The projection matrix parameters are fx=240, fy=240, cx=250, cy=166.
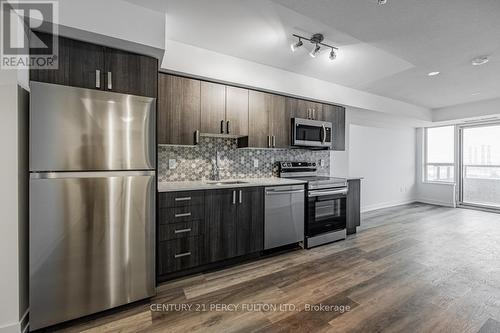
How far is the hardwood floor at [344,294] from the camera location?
1.81m

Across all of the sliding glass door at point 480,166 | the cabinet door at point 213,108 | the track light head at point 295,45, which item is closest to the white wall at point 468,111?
the sliding glass door at point 480,166

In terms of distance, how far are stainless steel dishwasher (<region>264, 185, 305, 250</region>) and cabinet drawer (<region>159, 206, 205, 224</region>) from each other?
2.85ft

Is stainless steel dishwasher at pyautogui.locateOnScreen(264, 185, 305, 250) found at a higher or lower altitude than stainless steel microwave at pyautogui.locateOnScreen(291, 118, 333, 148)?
lower

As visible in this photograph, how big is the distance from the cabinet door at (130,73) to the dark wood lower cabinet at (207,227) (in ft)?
3.25

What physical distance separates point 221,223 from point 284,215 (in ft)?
2.89

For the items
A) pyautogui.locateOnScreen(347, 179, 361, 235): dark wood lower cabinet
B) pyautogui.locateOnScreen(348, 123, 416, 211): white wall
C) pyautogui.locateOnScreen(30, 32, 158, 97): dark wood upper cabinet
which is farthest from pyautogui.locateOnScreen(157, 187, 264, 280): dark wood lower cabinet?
pyautogui.locateOnScreen(348, 123, 416, 211): white wall

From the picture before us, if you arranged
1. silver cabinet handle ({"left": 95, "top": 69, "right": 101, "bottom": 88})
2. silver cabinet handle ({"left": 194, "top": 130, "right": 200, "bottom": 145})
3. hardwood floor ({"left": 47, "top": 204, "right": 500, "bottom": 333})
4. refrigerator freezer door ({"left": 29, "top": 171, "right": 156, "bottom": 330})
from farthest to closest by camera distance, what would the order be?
silver cabinet handle ({"left": 194, "top": 130, "right": 200, "bottom": 145}) → silver cabinet handle ({"left": 95, "top": 69, "right": 101, "bottom": 88}) → hardwood floor ({"left": 47, "top": 204, "right": 500, "bottom": 333}) → refrigerator freezer door ({"left": 29, "top": 171, "right": 156, "bottom": 330})

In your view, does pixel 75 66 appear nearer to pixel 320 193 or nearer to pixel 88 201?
pixel 88 201

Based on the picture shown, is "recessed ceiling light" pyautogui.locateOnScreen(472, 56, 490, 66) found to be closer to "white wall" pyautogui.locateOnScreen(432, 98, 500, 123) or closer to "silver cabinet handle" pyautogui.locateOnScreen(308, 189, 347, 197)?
"silver cabinet handle" pyautogui.locateOnScreen(308, 189, 347, 197)

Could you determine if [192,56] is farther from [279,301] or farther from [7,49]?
[279,301]

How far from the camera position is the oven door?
10.9ft

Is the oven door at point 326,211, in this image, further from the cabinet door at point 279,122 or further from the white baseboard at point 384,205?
the white baseboard at point 384,205

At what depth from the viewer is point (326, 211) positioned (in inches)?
138

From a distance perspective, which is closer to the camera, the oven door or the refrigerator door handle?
the refrigerator door handle
